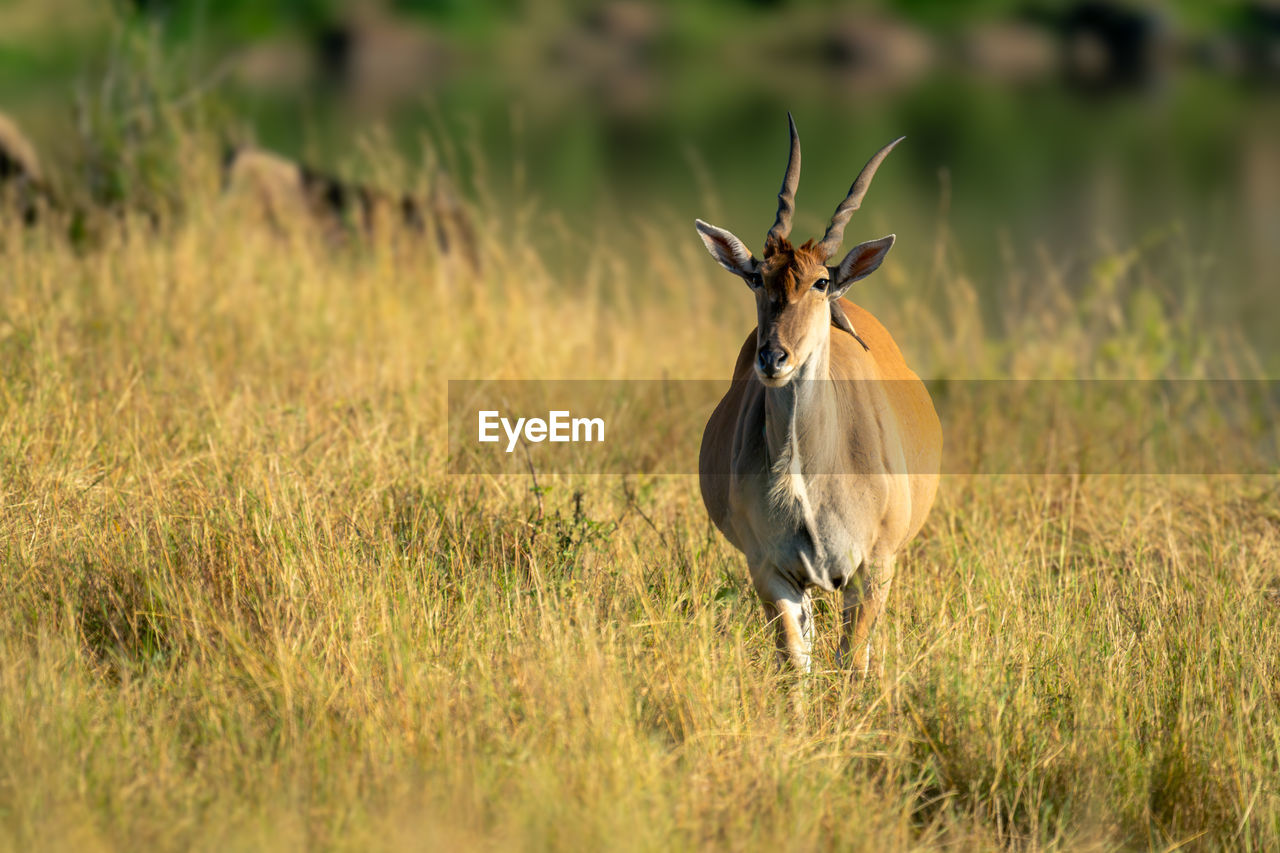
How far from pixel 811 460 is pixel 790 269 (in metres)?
0.57

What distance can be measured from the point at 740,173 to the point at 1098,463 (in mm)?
14420

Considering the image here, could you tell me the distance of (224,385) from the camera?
21.0 ft

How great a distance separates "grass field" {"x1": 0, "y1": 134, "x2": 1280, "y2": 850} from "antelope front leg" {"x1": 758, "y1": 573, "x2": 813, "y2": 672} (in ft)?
0.28

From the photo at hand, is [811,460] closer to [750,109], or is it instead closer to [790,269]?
[790,269]

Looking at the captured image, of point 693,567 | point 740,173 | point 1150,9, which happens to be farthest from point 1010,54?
point 693,567

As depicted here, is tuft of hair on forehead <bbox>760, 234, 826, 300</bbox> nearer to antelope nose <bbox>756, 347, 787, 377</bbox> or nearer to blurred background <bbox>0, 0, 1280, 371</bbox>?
antelope nose <bbox>756, 347, 787, 377</bbox>

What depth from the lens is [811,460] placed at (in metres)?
4.21

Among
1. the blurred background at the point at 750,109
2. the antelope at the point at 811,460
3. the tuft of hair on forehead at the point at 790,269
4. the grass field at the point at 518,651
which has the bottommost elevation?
the grass field at the point at 518,651

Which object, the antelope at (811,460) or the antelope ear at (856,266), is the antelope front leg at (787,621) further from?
the antelope ear at (856,266)

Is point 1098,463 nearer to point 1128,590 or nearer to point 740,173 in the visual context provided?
point 1128,590

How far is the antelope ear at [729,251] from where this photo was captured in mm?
4254

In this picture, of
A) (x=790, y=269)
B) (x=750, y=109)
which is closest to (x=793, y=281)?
(x=790, y=269)

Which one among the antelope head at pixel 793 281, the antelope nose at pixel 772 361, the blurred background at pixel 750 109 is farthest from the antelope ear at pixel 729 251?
the blurred background at pixel 750 109

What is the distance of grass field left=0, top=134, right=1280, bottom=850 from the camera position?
3342 mm
